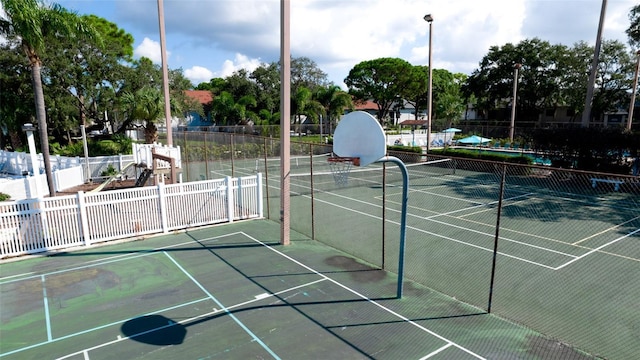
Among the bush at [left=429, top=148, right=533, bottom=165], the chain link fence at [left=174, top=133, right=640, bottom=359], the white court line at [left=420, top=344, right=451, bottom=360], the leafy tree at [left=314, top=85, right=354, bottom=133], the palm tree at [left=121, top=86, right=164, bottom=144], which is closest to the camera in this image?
the white court line at [left=420, top=344, right=451, bottom=360]

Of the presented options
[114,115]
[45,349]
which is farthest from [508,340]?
[114,115]

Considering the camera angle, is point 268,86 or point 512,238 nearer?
point 512,238

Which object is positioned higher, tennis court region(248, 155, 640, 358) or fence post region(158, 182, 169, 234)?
fence post region(158, 182, 169, 234)

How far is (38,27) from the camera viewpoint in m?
12.9

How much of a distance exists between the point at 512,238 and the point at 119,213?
1241 centimetres

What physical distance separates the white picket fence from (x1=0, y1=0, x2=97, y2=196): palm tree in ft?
15.5

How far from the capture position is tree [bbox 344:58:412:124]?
6556 cm

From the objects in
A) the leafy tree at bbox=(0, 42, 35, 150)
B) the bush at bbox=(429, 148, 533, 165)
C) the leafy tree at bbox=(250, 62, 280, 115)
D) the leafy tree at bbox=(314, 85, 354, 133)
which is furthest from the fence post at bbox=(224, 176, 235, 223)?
the leafy tree at bbox=(250, 62, 280, 115)

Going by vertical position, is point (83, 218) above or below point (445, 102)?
below

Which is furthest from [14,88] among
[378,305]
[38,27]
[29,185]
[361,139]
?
[378,305]

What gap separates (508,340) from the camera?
20.7 ft

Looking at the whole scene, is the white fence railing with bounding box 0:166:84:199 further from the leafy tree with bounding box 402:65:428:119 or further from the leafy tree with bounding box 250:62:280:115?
the leafy tree with bounding box 402:65:428:119

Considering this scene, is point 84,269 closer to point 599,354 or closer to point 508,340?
point 508,340

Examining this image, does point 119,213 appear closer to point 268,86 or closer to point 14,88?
point 14,88
